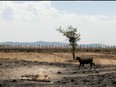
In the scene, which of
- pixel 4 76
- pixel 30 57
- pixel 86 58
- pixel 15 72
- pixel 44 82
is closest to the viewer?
pixel 44 82

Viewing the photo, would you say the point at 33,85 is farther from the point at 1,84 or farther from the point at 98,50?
the point at 98,50

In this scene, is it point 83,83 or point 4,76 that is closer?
point 83,83

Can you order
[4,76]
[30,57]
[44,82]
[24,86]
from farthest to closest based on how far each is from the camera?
[30,57]
[4,76]
[44,82]
[24,86]

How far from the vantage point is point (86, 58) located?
43344 mm

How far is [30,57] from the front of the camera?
86.2 m

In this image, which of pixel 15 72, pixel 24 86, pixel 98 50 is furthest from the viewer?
pixel 98 50

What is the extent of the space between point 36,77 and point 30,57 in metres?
54.4

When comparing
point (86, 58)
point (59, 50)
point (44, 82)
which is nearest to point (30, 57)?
point (59, 50)

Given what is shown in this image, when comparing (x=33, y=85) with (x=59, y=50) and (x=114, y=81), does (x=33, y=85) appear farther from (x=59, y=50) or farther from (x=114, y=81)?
(x=59, y=50)

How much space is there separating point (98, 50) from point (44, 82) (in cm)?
8577

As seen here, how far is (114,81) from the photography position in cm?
2942

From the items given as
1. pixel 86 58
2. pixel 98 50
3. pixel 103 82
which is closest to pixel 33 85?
pixel 103 82

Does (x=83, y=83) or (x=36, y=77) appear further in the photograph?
(x=36, y=77)

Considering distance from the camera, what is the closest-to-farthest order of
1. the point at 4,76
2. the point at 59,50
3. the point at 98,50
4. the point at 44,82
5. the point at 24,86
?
1. the point at 24,86
2. the point at 44,82
3. the point at 4,76
4. the point at 59,50
5. the point at 98,50
